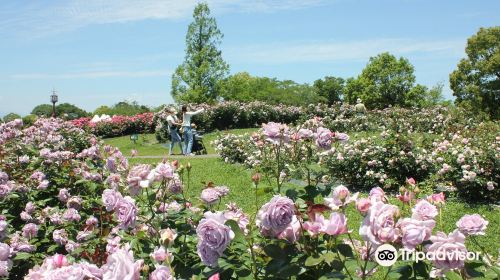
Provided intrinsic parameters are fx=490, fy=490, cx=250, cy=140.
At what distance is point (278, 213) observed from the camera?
4.75 feet

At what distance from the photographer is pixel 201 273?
1693 mm

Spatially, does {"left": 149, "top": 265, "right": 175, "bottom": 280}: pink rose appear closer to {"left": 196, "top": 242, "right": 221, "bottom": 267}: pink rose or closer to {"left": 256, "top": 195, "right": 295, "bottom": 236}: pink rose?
{"left": 196, "top": 242, "right": 221, "bottom": 267}: pink rose

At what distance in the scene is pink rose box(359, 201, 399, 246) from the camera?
1.27 metres

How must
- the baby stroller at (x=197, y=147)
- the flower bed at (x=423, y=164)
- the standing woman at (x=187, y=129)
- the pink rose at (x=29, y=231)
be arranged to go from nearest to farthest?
the pink rose at (x=29, y=231) → the flower bed at (x=423, y=164) → the standing woman at (x=187, y=129) → the baby stroller at (x=197, y=147)

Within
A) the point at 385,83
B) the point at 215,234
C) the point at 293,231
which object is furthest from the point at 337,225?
the point at 385,83

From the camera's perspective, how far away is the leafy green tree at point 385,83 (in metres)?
49.7

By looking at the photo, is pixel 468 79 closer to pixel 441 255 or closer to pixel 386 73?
pixel 386 73

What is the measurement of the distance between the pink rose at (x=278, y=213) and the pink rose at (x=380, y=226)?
240 millimetres

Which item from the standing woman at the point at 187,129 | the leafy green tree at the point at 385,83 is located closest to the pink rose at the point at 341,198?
the standing woman at the point at 187,129

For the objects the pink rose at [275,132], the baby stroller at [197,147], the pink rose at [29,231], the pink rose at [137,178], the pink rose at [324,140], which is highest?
the pink rose at [275,132]

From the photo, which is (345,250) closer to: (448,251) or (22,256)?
(448,251)

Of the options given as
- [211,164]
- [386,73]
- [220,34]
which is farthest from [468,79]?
[211,164]

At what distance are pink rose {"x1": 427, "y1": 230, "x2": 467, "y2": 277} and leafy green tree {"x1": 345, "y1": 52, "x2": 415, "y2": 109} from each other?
160ft

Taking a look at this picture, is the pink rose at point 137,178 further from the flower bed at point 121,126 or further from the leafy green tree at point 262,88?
the leafy green tree at point 262,88
